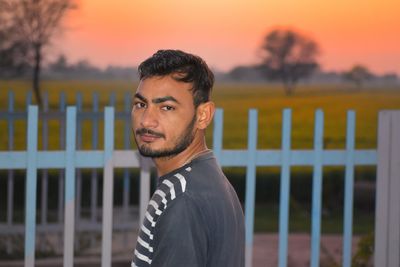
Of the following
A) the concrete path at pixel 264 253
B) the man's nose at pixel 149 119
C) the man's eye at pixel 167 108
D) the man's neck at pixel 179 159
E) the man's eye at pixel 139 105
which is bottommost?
the concrete path at pixel 264 253

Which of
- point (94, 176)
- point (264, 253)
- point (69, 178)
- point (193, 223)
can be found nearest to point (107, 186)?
point (69, 178)

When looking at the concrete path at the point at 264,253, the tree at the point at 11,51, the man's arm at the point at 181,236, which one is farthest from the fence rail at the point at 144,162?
the tree at the point at 11,51

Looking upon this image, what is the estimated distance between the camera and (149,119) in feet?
5.35

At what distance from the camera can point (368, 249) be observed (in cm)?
543

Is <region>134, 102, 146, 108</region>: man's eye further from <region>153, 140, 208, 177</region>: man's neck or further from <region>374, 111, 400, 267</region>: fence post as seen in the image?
<region>374, 111, 400, 267</region>: fence post

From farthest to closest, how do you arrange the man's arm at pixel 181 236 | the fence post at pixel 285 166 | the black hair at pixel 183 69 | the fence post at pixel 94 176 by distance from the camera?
the fence post at pixel 94 176 → the fence post at pixel 285 166 → the black hair at pixel 183 69 → the man's arm at pixel 181 236

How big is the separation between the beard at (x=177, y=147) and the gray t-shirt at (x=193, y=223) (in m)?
0.04

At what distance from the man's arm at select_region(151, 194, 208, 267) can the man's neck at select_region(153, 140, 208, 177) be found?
0.13 metres

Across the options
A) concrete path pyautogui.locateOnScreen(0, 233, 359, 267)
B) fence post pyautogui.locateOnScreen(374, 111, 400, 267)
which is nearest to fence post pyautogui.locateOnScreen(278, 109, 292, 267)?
fence post pyautogui.locateOnScreen(374, 111, 400, 267)

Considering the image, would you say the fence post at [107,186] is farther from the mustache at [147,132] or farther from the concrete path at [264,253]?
the concrete path at [264,253]

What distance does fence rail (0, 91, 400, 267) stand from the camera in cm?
374

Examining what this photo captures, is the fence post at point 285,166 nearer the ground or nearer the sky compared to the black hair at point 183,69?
nearer the ground

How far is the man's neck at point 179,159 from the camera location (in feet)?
5.40

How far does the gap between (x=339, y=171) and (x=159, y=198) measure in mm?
10395
